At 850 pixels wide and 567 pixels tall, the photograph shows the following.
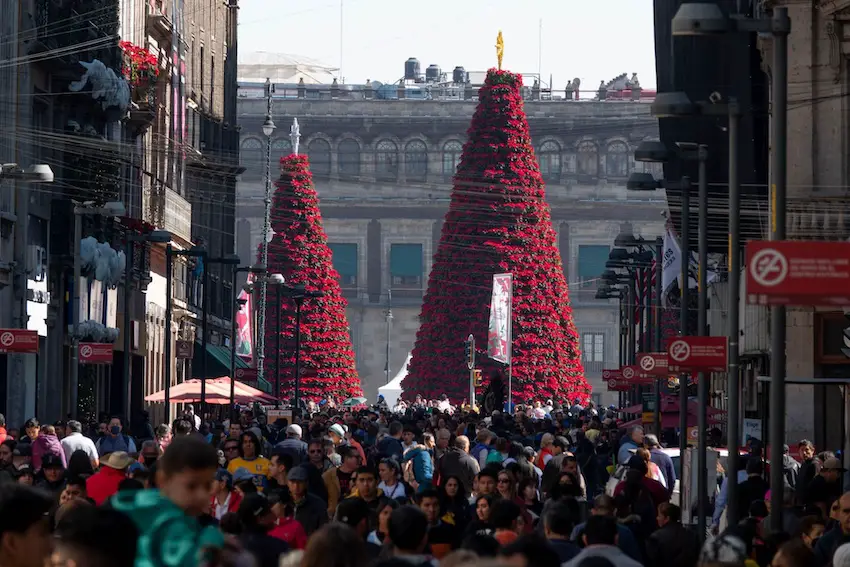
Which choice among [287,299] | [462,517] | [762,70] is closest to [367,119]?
[287,299]

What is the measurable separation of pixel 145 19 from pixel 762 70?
2748 centimetres

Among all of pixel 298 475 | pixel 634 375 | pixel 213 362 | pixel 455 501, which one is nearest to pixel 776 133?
pixel 455 501

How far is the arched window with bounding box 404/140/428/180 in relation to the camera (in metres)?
129

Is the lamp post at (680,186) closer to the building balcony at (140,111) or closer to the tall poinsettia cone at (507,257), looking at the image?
the building balcony at (140,111)

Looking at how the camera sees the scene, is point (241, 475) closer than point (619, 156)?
Yes

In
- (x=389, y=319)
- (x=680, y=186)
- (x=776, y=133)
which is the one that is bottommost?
(x=389, y=319)

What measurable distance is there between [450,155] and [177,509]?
123 meters

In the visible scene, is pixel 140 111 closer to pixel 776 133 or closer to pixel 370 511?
pixel 776 133

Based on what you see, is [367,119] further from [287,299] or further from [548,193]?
[287,299]

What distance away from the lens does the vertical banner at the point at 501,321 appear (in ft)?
238

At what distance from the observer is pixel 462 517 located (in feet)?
50.0

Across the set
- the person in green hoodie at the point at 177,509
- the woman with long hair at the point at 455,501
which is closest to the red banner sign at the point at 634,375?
the woman with long hair at the point at 455,501

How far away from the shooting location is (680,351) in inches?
939

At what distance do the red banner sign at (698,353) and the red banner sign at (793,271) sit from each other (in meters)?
9.55
